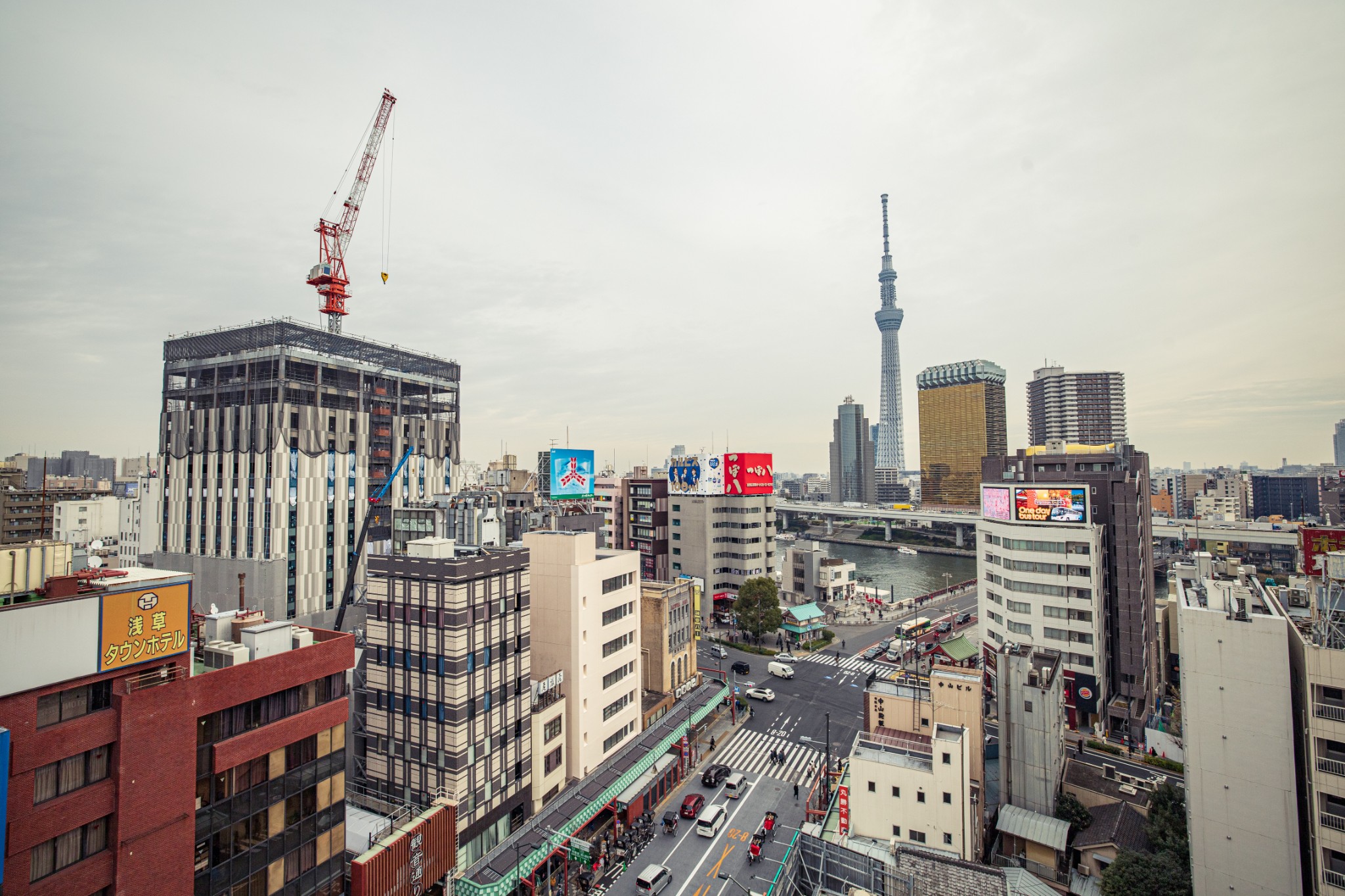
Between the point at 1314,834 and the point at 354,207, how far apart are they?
10345cm

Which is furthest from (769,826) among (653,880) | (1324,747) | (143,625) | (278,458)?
(278,458)

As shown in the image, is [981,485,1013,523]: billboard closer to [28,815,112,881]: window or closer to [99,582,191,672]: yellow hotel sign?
[99,582,191,672]: yellow hotel sign

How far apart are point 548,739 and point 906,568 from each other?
110830 mm

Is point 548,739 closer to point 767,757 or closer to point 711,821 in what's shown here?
point 711,821

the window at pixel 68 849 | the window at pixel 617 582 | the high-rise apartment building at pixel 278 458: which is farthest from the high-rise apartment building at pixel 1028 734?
the high-rise apartment building at pixel 278 458

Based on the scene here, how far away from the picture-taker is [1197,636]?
88.3 ft

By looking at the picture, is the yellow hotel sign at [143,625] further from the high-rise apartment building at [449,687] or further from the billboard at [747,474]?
the billboard at [747,474]

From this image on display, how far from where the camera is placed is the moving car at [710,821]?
3394 centimetres

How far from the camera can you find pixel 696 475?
7731cm

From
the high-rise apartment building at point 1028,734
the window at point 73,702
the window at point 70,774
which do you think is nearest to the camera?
the window at point 70,774

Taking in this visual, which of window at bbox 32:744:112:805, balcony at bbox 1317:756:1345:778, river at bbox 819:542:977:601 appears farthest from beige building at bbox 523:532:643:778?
river at bbox 819:542:977:601

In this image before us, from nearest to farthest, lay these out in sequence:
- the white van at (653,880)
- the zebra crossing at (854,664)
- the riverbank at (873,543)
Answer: the white van at (653,880), the zebra crossing at (854,664), the riverbank at (873,543)

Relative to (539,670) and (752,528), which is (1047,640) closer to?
(752,528)

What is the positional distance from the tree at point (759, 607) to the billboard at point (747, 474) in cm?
1160
